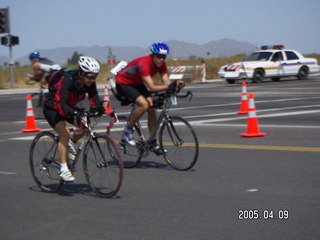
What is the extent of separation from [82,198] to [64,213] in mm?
753

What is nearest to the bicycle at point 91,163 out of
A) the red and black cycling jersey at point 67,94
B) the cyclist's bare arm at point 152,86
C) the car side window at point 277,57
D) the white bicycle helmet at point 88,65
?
the red and black cycling jersey at point 67,94

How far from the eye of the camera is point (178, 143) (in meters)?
9.45

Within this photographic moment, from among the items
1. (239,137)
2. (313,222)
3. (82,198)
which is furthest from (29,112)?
(313,222)

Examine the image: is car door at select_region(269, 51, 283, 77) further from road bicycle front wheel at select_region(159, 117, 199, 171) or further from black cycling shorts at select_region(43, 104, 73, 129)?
black cycling shorts at select_region(43, 104, 73, 129)

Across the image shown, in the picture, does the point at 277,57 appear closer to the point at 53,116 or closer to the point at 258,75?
the point at 258,75

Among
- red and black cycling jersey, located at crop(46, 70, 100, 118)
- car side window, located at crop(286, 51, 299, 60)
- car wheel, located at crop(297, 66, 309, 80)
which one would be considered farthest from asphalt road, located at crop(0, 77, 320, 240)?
car wheel, located at crop(297, 66, 309, 80)

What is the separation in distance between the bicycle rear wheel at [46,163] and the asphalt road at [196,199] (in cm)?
17

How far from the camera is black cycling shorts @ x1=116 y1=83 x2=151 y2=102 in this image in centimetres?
969

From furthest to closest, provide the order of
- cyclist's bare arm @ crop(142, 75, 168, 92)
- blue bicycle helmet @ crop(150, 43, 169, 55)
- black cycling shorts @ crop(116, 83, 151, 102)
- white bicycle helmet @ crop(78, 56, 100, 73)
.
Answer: black cycling shorts @ crop(116, 83, 151, 102), cyclist's bare arm @ crop(142, 75, 168, 92), blue bicycle helmet @ crop(150, 43, 169, 55), white bicycle helmet @ crop(78, 56, 100, 73)

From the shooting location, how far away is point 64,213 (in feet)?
23.2

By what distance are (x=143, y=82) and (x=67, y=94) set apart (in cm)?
228

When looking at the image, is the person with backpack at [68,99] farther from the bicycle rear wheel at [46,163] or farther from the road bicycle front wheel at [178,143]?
the road bicycle front wheel at [178,143]

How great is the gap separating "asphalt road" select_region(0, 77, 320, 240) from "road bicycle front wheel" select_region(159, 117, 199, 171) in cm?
18

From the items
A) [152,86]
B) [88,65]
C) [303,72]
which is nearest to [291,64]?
[303,72]
